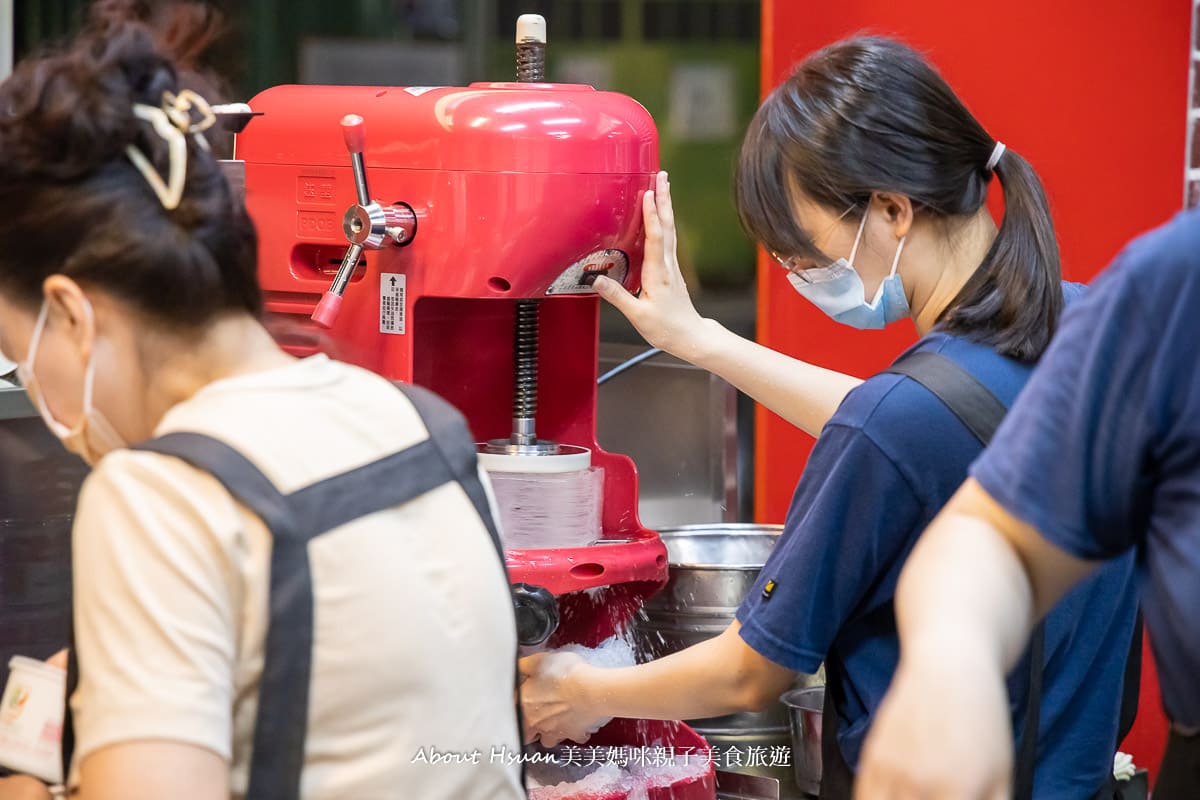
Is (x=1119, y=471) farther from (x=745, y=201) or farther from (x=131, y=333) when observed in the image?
(x=745, y=201)

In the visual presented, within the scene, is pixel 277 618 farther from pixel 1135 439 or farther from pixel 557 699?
pixel 557 699

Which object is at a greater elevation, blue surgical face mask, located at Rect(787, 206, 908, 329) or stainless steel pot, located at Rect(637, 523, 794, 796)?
blue surgical face mask, located at Rect(787, 206, 908, 329)

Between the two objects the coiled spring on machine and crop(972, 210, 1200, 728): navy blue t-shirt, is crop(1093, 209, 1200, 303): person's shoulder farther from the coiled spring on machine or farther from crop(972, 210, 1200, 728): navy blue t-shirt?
the coiled spring on machine

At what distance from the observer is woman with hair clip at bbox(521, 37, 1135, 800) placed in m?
1.35

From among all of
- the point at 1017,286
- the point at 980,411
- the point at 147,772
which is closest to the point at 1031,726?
the point at 980,411

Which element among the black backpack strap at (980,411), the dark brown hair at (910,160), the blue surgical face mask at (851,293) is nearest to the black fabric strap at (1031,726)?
the black backpack strap at (980,411)

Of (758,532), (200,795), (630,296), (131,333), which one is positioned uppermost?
(131,333)

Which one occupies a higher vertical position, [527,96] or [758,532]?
[527,96]

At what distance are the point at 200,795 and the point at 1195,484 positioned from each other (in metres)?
0.61

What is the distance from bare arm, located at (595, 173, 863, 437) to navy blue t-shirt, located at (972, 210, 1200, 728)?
2.74 feet

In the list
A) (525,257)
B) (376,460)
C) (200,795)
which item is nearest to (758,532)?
(525,257)

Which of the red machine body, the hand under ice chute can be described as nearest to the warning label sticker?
the red machine body

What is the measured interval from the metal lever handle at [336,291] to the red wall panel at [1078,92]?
56.4 inches

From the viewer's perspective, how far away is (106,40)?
1.05 metres
